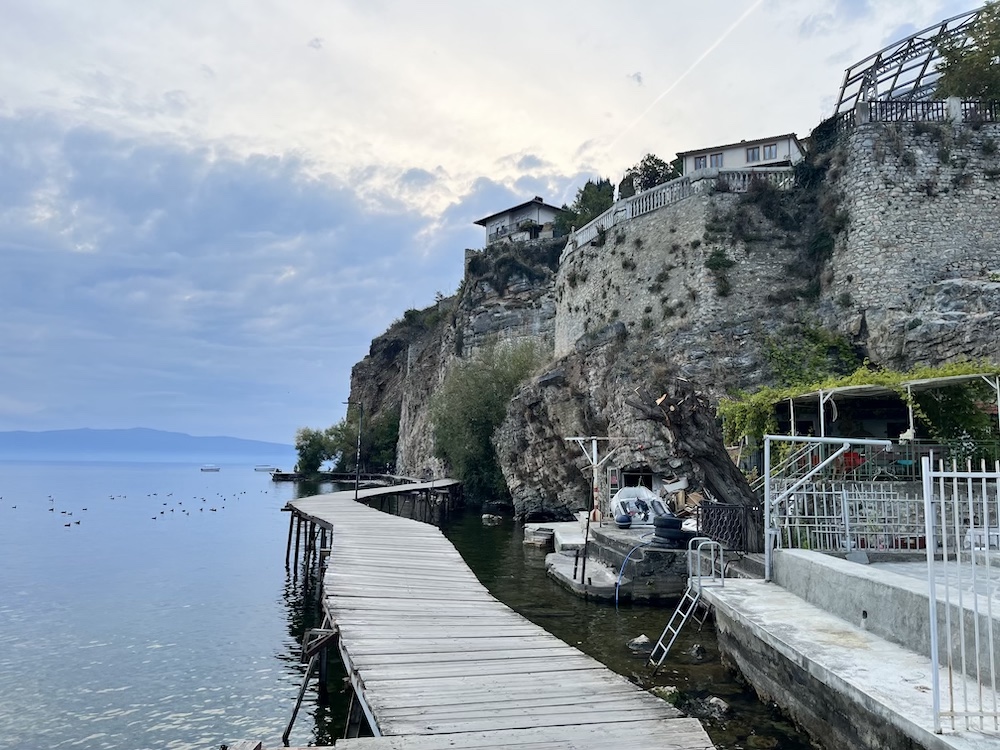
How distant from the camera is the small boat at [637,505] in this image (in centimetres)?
2057

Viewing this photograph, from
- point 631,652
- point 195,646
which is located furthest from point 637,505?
point 195,646

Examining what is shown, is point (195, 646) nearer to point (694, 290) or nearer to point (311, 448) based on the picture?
point (694, 290)

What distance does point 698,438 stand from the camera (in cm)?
1354

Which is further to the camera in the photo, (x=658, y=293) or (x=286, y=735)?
(x=658, y=293)

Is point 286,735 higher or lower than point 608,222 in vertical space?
lower

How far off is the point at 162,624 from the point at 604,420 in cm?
1781

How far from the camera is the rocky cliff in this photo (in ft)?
77.7

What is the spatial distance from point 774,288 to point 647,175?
2207 cm

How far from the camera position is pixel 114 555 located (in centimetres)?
2870

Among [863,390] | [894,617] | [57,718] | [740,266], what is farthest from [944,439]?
[57,718]

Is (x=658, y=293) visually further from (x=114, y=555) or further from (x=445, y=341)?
(x=445, y=341)

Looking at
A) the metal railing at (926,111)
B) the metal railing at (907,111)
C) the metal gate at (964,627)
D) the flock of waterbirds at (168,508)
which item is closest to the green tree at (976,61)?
the metal railing at (926,111)

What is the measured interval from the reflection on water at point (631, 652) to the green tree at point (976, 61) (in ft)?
77.3

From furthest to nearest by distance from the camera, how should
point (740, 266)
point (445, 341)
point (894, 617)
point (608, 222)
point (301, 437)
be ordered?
point (301, 437) < point (445, 341) < point (608, 222) < point (740, 266) < point (894, 617)
